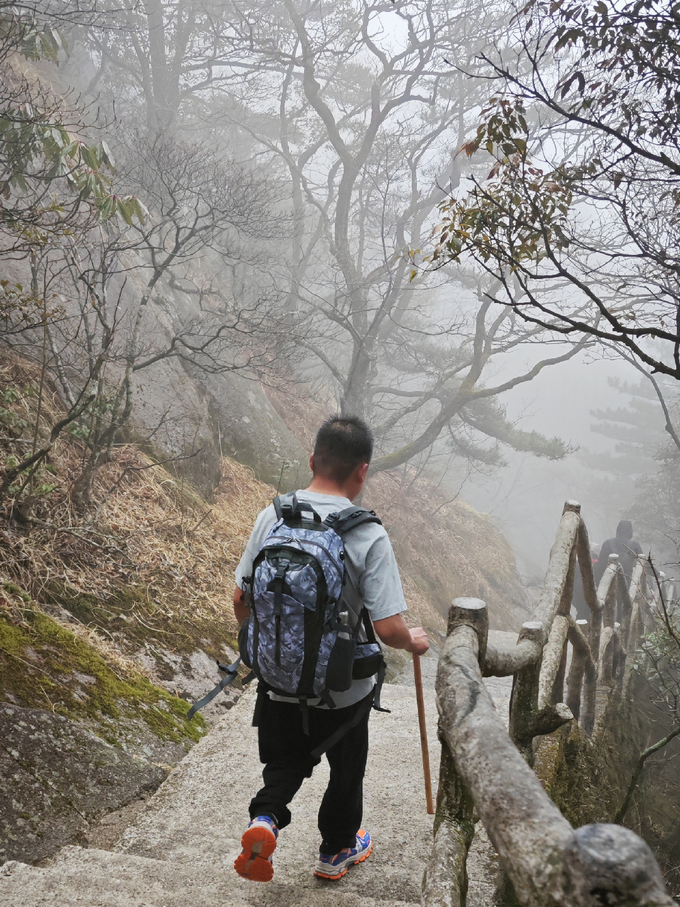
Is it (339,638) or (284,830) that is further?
(284,830)

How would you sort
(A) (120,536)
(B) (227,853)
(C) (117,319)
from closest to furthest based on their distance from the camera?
(B) (227,853), (A) (120,536), (C) (117,319)

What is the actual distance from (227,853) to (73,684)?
1.19 m

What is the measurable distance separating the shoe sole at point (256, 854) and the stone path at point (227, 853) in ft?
0.44

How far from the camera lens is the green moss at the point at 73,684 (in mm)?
2994

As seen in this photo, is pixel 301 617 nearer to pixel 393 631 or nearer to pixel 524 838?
pixel 393 631

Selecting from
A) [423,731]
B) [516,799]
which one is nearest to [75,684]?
[423,731]

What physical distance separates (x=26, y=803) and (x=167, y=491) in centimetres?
521

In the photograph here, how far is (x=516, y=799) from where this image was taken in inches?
36.2

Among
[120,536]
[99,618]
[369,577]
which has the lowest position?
[99,618]

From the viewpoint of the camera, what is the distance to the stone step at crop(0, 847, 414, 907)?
197cm

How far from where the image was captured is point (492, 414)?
1848 centimetres

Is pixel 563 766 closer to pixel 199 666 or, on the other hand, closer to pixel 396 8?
pixel 199 666

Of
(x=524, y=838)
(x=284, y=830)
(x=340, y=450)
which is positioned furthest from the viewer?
(x=284, y=830)

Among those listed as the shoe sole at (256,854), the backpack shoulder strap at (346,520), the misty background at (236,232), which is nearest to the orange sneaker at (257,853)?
the shoe sole at (256,854)
